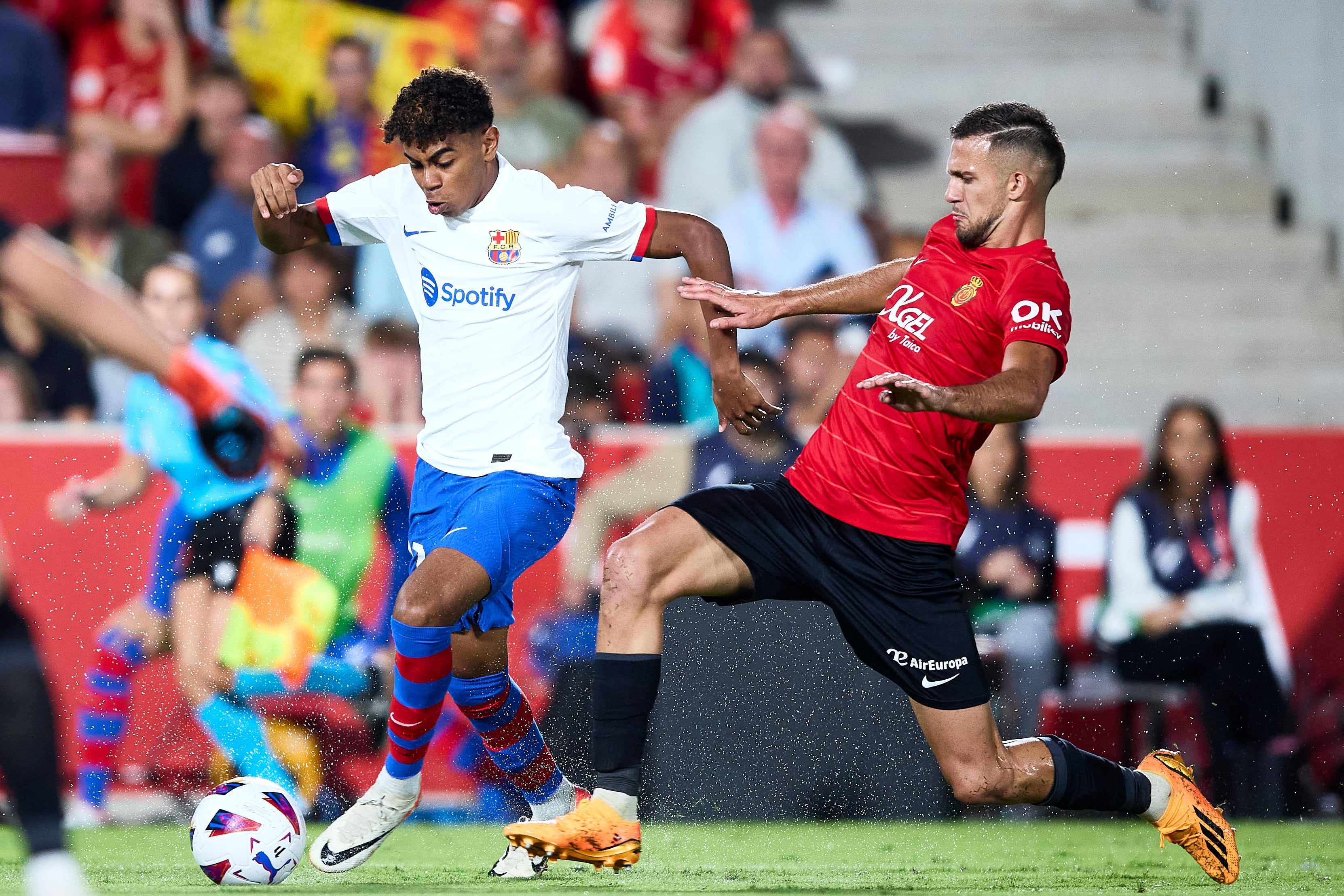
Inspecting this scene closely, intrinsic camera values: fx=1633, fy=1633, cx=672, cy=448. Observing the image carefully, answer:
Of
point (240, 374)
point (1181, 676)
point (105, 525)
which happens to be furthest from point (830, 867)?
point (105, 525)

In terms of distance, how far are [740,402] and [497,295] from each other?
0.89 m

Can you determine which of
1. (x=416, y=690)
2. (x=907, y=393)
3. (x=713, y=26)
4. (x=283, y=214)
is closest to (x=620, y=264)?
(x=713, y=26)

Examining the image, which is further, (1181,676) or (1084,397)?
(1084,397)

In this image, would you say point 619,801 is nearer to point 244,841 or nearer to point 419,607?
point 419,607

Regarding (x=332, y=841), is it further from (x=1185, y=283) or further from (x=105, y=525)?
(x=1185, y=283)

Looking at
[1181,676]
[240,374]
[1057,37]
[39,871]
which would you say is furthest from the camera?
[1057,37]

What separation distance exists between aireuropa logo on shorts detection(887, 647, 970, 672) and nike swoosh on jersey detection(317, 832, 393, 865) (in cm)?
174

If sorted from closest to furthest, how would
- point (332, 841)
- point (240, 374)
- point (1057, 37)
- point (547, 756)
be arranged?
1. point (332, 841)
2. point (547, 756)
3. point (240, 374)
4. point (1057, 37)

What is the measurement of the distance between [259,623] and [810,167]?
5.12m

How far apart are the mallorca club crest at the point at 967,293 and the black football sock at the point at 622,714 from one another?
1.36m

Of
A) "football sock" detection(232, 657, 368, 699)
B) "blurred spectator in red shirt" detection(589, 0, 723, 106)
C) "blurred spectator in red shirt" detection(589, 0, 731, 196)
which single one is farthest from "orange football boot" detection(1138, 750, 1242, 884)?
"blurred spectator in red shirt" detection(589, 0, 723, 106)

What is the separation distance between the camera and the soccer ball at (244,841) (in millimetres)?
4988

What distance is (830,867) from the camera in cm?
579

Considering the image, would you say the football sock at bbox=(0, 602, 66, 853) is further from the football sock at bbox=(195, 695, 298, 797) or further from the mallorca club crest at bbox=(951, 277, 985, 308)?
the football sock at bbox=(195, 695, 298, 797)
